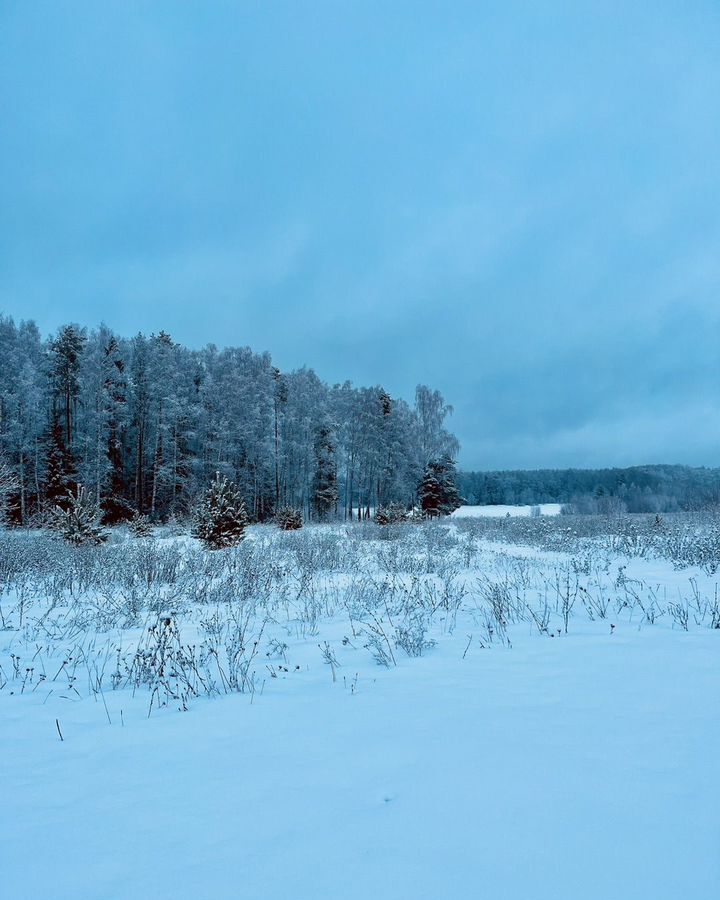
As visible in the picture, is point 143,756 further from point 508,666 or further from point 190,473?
point 190,473

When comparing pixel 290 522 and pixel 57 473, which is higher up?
pixel 57 473

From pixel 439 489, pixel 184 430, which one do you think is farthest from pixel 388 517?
pixel 184 430

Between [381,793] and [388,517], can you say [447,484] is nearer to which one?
[388,517]

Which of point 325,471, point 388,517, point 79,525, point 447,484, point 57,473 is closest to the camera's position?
point 79,525

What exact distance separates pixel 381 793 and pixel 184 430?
31106 millimetres

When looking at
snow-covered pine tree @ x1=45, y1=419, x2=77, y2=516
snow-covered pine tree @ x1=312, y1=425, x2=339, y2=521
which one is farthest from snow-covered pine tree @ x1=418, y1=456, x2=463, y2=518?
snow-covered pine tree @ x1=45, y1=419, x2=77, y2=516

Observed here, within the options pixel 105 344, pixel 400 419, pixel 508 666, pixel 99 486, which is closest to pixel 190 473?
pixel 99 486

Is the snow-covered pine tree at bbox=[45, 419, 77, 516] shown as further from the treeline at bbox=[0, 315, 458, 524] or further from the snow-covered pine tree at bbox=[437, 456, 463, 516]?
the snow-covered pine tree at bbox=[437, 456, 463, 516]

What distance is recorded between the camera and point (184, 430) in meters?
30.9

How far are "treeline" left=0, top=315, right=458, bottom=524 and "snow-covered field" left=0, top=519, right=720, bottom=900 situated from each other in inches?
939

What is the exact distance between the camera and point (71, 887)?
1.50 meters

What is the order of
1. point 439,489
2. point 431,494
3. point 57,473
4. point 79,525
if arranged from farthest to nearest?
point 439,489 < point 431,494 < point 57,473 < point 79,525

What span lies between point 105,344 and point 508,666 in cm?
3150

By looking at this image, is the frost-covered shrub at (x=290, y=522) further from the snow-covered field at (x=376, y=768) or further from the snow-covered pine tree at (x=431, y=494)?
the snow-covered field at (x=376, y=768)
